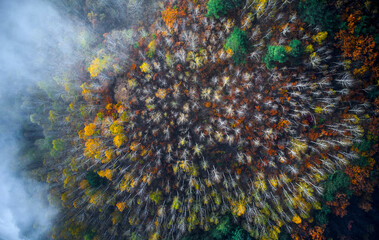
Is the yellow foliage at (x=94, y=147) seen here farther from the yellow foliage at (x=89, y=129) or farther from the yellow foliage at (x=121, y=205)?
the yellow foliage at (x=121, y=205)

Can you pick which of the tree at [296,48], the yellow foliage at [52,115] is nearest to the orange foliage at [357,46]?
the tree at [296,48]

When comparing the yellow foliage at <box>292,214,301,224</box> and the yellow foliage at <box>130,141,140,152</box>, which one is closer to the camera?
the yellow foliage at <box>292,214,301,224</box>

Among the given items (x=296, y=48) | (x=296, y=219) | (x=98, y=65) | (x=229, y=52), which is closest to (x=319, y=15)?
(x=296, y=48)

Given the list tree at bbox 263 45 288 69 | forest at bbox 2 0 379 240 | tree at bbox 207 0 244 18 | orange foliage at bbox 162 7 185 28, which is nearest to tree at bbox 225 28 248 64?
forest at bbox 2 0 379 240

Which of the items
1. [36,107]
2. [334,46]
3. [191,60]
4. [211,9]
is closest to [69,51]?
[36,107]

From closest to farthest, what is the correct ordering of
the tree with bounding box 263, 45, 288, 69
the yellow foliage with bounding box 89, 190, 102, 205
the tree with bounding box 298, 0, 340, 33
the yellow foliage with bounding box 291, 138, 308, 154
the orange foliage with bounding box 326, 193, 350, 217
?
the tree with bounding box 298, 0, 340, 33
the tree with bounding box 263, 45, 288, 69
the orange foliage with bounding box 326, 193, 350, 217
the yellow foliage with bounding box 291, 138, 308, 154
the yellow foliage with bounding box 89, 190, 102, 205

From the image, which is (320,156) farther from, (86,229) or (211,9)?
(86,229)

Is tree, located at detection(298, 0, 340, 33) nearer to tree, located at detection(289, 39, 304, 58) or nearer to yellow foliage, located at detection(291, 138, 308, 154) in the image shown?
tree, located at detection(289, 39, 304, 58)
